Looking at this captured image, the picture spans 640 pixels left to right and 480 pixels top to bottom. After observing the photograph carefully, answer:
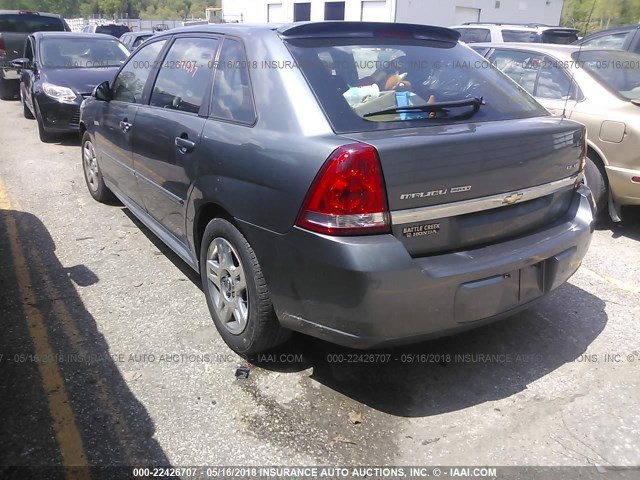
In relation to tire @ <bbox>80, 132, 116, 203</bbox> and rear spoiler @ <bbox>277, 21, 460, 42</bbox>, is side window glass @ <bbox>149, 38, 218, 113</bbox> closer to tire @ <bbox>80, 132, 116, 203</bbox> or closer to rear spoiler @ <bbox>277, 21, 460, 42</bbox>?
rear spoiler @ <bbox>277, 21, 460, 42</bbox>

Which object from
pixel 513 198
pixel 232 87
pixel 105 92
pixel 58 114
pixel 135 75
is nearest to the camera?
pixel 513 198

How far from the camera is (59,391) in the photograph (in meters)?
2.86

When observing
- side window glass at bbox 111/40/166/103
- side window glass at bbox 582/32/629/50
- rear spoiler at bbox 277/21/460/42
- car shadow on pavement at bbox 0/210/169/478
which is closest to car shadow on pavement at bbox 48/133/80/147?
side window glass at bbox 111/40/166/103

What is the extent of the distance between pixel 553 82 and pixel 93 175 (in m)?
4.80

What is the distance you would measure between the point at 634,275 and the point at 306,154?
3.22 metres

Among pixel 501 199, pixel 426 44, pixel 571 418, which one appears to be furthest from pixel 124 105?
pixel 571 418

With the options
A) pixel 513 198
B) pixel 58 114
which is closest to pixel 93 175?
pixel 58 114

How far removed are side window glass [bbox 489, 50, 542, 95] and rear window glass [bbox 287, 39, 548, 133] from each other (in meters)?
2.47

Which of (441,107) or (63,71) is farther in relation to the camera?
(63,71)

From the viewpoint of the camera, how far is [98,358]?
315 centimetres

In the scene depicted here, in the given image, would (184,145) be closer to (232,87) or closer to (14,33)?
(232,87)

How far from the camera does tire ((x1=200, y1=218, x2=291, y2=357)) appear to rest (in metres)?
2.82

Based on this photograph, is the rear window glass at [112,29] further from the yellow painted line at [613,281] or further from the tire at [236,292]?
the yellow painted line at [613,281]

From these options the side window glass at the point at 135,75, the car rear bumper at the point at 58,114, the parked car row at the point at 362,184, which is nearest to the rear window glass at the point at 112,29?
the car rear bumper at the point at 58,114
